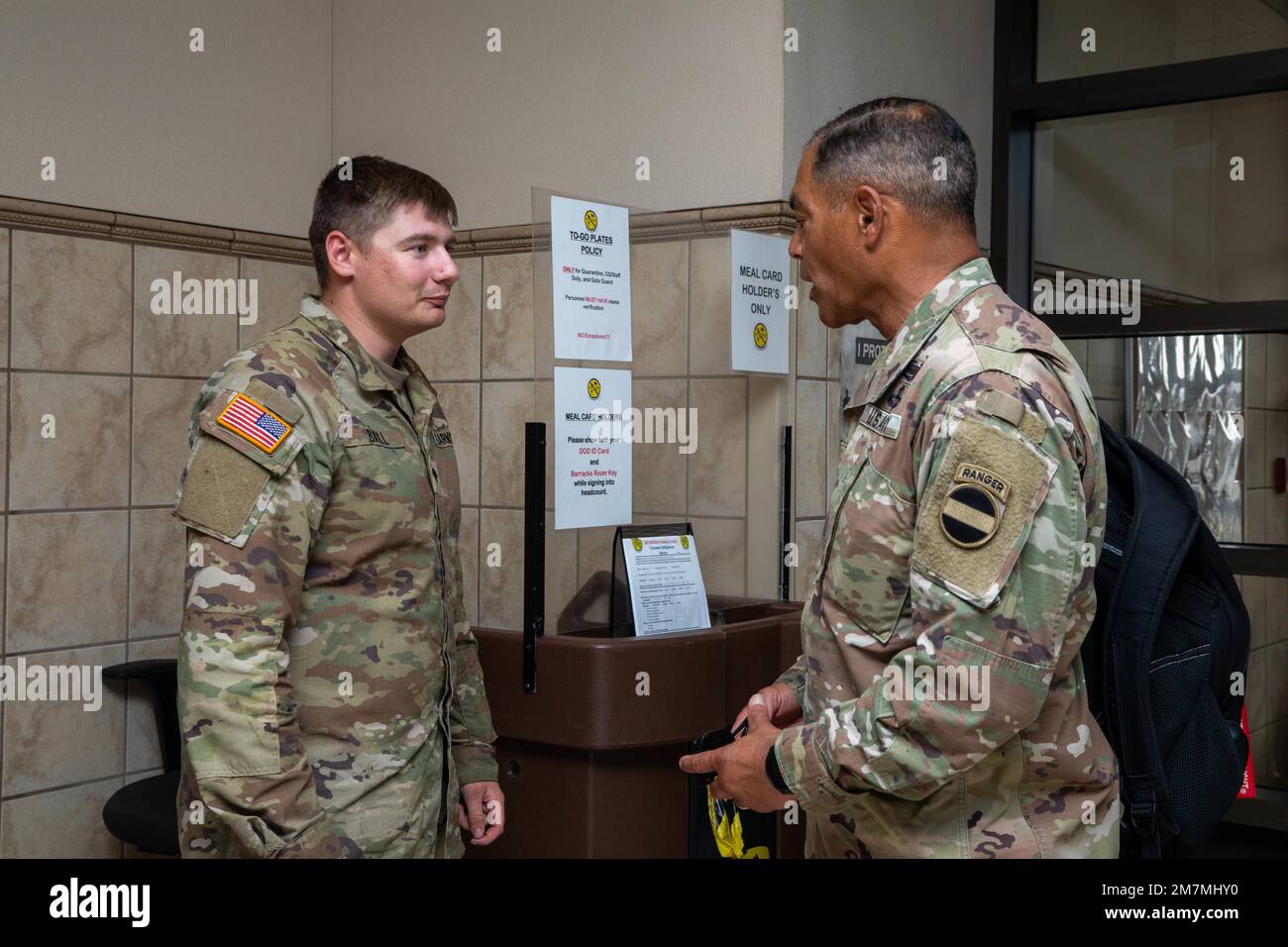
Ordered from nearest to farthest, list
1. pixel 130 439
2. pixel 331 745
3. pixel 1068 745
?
pixel 1068 745, pixel 331 745, pixel 130 439

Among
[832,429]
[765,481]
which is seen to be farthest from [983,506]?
[832,429]

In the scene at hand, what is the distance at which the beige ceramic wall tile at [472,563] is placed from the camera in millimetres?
3242

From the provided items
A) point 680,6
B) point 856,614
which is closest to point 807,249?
point 856,614

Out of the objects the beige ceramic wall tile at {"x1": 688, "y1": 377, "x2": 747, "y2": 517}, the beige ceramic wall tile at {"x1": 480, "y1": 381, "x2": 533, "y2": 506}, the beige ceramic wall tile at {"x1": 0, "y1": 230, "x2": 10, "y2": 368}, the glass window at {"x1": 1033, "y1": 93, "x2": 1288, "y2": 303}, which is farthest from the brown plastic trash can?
the glass window at {"x1": 1033, "y1": 93, "x2": 1288, "y2": 303}

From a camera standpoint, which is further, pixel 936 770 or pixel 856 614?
pixel 856 614

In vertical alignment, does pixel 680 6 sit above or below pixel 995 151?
above

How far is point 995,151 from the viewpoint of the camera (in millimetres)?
3312

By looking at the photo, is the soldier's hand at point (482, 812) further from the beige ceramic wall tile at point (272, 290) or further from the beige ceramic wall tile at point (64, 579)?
the beige ceramic wall tile at point (272, 290)

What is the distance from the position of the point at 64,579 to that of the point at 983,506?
7.34 feet

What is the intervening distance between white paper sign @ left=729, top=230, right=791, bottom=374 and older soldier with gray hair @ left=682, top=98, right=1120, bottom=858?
1.08 m

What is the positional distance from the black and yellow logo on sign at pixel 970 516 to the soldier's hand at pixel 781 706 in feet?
1.49

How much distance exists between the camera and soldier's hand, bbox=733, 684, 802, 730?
5.48 ft

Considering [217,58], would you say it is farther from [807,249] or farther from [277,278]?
[807,249]

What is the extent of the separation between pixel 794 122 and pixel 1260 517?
150cm
